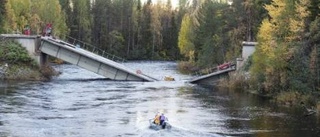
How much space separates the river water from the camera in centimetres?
3284

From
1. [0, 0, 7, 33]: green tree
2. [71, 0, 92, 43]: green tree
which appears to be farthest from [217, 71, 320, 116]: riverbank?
[71, 0, 92, 43]: green tree

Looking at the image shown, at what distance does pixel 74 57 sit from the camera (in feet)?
224

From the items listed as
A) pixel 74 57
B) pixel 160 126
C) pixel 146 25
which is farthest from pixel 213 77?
pixel 146 25

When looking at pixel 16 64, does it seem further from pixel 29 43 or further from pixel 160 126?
pixel 160 126

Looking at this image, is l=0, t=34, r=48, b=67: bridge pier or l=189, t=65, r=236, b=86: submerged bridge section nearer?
l=0, t=34, r=48, b=67: bridge pier

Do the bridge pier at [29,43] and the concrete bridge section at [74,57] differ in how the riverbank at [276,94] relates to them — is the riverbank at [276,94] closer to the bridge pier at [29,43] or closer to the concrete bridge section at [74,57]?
the concrete bridge section at [74,57]

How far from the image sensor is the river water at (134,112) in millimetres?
32844

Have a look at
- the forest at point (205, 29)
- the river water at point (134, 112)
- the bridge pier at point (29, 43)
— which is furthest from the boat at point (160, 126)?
the bridge pier at point (29, 43)

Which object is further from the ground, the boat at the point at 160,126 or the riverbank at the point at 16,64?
the riverbank at the point at 16,64

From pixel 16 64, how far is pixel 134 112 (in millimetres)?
28452

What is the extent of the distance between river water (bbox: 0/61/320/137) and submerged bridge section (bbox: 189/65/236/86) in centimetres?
666

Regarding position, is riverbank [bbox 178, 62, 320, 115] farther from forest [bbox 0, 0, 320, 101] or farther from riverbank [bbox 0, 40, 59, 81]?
riverbank [bbox 0, 40, 59, 81]

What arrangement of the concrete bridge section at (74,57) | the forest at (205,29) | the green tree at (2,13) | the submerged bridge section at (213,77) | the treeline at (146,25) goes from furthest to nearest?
the treeline at (146,25) < the green tree at (2,13) < the submerged bridge section at (213,77) < the concrete bridge section at (74,57) < the forest at (205,29)

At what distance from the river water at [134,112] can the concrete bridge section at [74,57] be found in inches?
277
